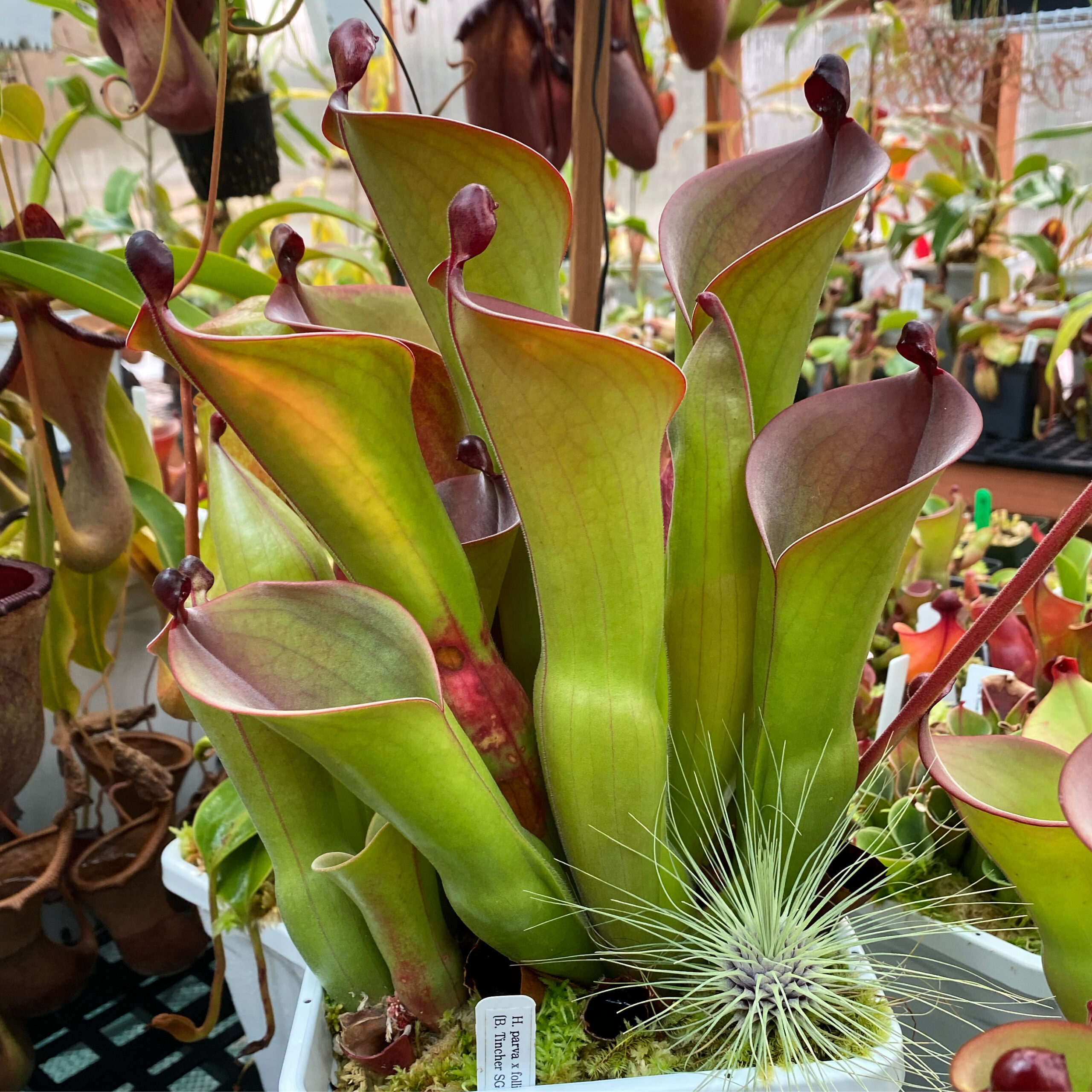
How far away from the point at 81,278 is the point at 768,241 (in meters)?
0.46

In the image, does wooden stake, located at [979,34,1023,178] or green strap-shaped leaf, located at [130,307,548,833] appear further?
wooden stake, located at [979,34,1023,178]

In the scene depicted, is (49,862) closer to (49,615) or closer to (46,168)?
(49,615)

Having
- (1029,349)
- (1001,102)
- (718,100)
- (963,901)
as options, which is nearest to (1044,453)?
(1029,349)

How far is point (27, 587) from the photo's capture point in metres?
0.71

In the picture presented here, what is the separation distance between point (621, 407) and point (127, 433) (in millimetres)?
706

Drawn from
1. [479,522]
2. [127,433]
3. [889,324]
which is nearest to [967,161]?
[889,324]

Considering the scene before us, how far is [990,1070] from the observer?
1.02 ft

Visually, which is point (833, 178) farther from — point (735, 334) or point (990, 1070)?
point (990, 1070)

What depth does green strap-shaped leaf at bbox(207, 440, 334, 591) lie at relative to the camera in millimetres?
451

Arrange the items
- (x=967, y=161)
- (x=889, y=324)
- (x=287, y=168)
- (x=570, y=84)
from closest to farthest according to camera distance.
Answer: (x=570, y=84) → (x=889, y=324) → (x=967, y=161) → (x=287, y=168)

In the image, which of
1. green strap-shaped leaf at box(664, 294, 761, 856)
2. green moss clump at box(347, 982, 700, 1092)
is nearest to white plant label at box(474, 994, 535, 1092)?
green moss clump at box(347, 982, 700, 1092)

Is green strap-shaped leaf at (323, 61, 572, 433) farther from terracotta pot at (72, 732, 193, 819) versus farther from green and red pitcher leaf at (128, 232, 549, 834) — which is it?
terracotta pot at (72, 732, 193, 819)

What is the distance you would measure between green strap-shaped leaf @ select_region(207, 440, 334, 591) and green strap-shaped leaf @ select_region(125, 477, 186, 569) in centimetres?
A: 36

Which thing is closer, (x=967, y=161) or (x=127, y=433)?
(x=127, y=433)
